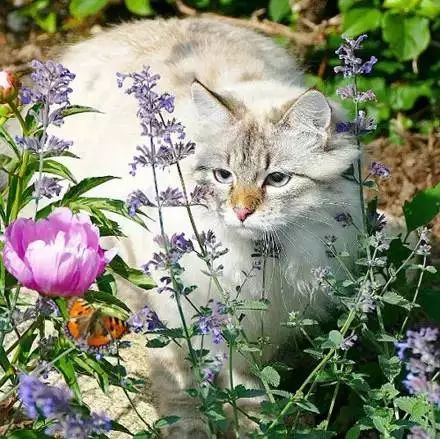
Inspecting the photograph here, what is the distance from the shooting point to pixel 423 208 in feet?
8.16

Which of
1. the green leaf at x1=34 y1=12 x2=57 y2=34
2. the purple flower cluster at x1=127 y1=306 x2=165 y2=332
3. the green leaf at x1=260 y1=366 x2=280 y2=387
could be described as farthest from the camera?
the green leaf at x1=34 y1=12 x2=57 y2=34

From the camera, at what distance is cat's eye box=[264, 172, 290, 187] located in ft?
7.31

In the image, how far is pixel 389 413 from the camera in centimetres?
194

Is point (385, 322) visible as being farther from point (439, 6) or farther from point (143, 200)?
point (439, 6)

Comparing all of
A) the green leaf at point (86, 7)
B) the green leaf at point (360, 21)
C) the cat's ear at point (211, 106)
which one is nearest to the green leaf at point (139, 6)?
the green leaf at point (86, 7)

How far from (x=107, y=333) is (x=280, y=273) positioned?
924 millimetres

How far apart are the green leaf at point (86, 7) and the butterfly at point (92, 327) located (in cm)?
280

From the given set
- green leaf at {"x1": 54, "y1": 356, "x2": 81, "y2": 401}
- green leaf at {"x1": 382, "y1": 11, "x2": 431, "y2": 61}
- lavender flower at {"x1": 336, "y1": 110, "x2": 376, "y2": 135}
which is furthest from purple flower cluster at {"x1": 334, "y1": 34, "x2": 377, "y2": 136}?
green leaf at {"x1": 382, "y1": 11, "x2": 431, "y2": 61}

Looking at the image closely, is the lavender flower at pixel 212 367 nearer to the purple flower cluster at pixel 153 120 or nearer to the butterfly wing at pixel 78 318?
the butterfly wing at pixel 78 318

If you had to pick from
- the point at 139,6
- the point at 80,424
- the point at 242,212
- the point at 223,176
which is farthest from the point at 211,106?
the point at 139,6

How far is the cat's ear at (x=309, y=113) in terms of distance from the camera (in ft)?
7.11

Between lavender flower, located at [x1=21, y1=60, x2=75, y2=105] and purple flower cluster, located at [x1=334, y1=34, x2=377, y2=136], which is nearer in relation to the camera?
lavender flower, located at [x1=21, y1=60, x2=75, y2=105]

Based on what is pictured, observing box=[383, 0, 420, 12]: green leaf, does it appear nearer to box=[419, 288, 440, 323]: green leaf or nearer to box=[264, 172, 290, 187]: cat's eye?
box=[419, 288, 440, 323]: green leaf

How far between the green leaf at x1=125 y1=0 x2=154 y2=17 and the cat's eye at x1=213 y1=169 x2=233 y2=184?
208 centimetres
